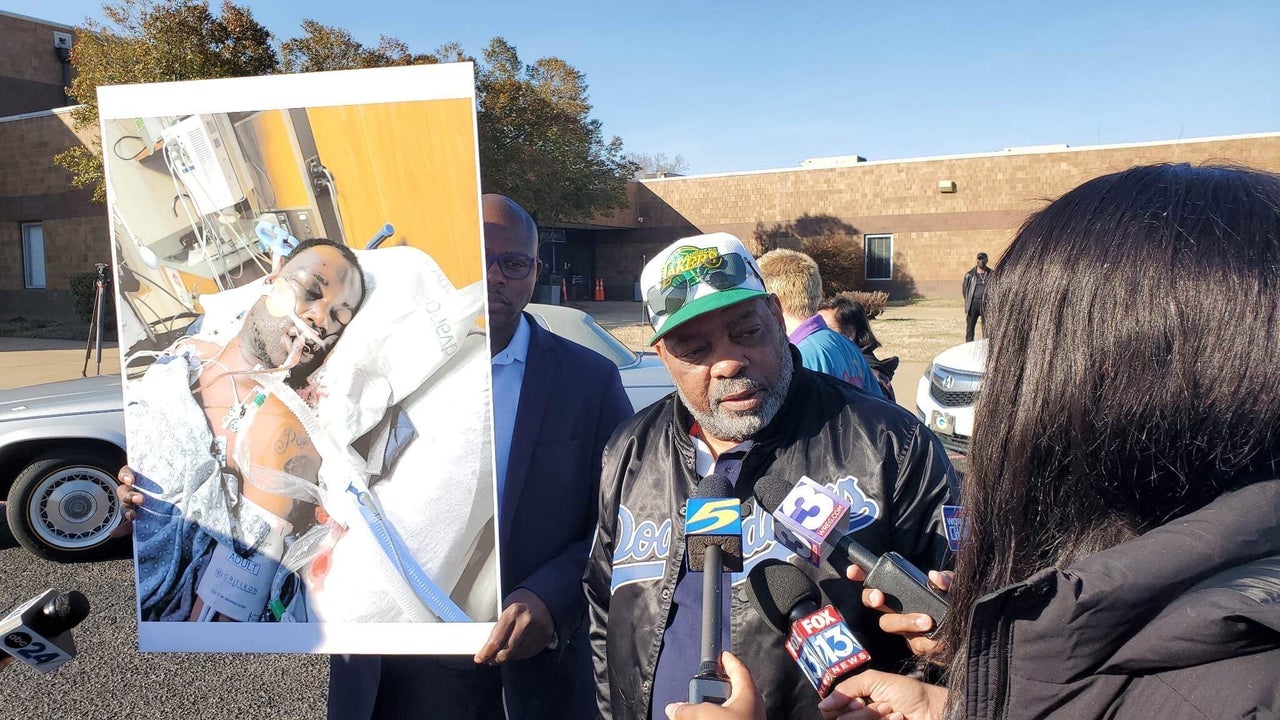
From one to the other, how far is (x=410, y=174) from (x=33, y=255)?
2900 centimetres

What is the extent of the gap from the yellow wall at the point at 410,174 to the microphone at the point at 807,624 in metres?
0.92

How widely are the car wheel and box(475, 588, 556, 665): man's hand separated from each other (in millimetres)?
4867

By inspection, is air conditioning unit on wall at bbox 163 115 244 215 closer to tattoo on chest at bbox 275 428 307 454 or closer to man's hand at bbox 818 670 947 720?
tattoo on chest at bbox 275 428 307 454

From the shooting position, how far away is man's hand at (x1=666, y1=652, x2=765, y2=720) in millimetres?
1145

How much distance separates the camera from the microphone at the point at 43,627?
1707 millimetres

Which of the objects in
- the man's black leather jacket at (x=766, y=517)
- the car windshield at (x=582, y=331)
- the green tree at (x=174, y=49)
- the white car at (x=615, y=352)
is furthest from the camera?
the green tree at (x=174, y=49)

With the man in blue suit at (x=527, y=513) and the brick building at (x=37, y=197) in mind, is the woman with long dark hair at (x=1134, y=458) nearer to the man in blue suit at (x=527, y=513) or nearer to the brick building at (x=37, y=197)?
the man in blue suit at (x=527, y=513)

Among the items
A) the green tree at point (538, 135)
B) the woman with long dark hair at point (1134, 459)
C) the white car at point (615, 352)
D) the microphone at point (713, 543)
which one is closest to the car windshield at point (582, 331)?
the white car at point (615, 352)

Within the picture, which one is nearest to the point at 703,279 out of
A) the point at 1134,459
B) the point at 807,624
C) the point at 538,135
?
the point at 807,624

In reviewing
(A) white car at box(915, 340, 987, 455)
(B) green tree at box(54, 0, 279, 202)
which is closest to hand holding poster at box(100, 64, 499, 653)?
(A) white car at box(915, 340, 987, 455)

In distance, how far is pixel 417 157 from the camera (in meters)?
1.86

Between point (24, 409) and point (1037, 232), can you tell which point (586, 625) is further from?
point (24, 409)

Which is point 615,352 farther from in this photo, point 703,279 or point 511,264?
point 703,279

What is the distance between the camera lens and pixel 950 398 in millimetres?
7203
